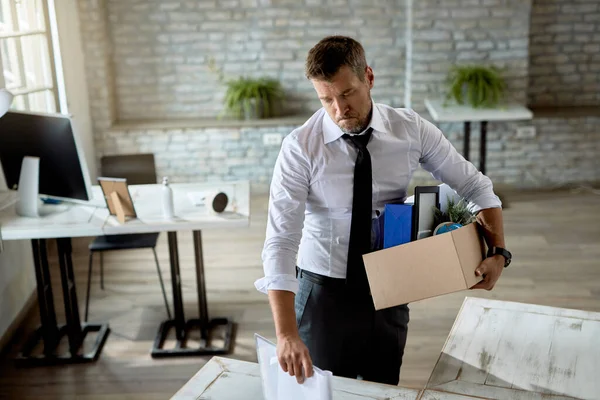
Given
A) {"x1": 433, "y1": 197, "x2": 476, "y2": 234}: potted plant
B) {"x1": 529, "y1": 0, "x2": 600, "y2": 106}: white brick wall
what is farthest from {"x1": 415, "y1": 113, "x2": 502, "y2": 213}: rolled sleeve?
{"x1": 529, "y1": 0, "x2": 600, "y2": 106}: white brick wall

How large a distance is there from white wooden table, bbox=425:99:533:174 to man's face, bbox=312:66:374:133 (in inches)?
144

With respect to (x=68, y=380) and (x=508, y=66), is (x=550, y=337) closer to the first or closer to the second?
(x=68, y=380)

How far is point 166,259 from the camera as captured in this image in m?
5.20

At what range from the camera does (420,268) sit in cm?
198

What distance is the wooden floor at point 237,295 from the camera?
3.62 meters

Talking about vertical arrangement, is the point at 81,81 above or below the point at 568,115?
above

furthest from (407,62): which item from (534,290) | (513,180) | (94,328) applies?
(94,328)

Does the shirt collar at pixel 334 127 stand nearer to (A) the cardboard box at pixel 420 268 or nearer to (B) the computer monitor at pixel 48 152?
(A) the cardboard box at pixel 420 268

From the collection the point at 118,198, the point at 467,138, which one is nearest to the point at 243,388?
the point at 118,198

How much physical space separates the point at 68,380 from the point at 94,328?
1.75ft

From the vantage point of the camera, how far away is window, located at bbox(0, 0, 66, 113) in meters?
4.73

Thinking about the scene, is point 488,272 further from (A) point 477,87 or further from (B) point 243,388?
(A) point 477,87

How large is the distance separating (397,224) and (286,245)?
12.3 inches

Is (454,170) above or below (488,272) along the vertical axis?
above
